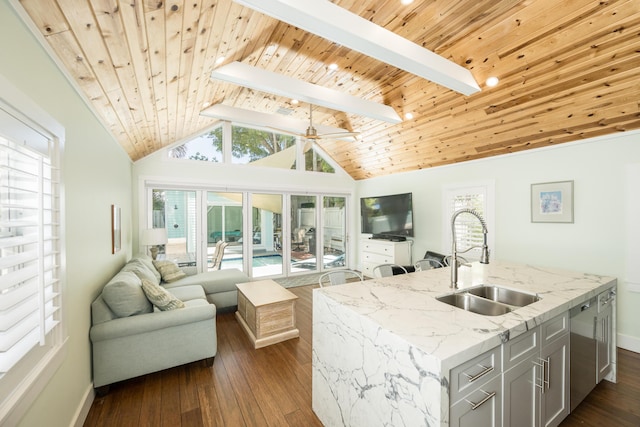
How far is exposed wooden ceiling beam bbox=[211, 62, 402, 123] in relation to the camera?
9.29 feet

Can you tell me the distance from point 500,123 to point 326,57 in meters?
2.46

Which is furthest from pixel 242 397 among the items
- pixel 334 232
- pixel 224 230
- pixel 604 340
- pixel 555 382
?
pixel 334 232

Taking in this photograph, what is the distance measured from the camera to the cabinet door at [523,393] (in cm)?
139

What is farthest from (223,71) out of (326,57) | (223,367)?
(223,367)

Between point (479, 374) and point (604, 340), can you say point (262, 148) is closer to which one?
point (479, 374)

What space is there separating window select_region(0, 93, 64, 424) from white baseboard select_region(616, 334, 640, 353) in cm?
513

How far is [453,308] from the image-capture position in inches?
63.7

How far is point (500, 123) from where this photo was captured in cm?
353

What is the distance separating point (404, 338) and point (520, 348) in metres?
0.75

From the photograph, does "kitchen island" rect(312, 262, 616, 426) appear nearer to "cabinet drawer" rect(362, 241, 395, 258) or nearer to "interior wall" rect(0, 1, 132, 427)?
"interior wall" rect(0, 1, 132, 427)

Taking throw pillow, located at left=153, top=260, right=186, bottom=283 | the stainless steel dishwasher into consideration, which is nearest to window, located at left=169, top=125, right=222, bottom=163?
throw pillow, located at left=153, top=260, right=186, bottom=283

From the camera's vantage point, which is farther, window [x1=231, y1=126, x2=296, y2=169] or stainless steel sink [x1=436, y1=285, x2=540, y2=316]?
window [x1=231, y1=126, x2=296, y2=169]

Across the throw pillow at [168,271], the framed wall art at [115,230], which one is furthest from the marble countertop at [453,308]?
the throw pillow at [168,271]

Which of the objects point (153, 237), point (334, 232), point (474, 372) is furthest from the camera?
point (334, 232)
